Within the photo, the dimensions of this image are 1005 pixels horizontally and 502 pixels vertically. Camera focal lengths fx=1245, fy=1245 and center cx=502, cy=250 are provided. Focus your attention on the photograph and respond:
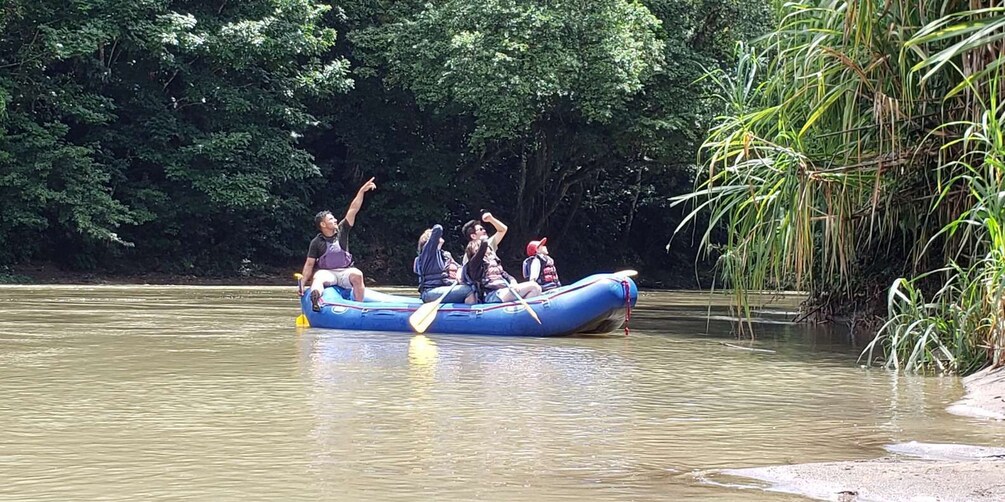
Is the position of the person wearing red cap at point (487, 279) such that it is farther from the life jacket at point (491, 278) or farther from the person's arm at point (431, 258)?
the person's arm at point (431, 258)

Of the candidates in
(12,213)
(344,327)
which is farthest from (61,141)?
(344,327)

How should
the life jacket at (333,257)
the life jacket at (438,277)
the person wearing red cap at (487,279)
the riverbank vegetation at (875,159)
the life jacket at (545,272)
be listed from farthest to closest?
the life jacket at (545,272), the life jacket at (333,257), the life jacket at (438,277), the person wearing red cap at (487,279), the riverbank vegetation at (875,159)

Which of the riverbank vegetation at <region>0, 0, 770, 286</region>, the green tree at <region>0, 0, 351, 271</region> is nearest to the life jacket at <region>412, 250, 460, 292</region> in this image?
the riverbank vegetation at <region>0, 0, 770, 286</region>

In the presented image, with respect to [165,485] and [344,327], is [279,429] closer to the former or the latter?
[165,485]

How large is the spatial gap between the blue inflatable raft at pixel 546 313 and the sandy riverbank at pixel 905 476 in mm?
6766

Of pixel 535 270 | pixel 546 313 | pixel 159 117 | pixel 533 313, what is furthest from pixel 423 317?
pixel 159 117

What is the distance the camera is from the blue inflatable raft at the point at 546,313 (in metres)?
11.7

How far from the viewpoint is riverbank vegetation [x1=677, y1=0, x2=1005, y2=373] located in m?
8.00

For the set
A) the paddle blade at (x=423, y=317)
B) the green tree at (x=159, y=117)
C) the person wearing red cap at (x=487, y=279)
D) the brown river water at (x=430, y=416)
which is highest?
the green tree at (x=159, y=117)

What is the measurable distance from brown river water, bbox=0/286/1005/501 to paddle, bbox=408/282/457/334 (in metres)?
1.00

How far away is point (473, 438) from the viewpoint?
5.18 meters

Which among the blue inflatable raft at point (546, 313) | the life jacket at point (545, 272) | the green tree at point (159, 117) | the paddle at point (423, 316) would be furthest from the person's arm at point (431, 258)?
the green tree at point (159, 117)

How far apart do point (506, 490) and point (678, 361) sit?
17.0ft

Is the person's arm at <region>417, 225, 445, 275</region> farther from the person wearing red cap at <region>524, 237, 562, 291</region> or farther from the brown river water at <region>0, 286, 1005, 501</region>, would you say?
the brown river water at <region>0, 286, 1005, 501</region>
